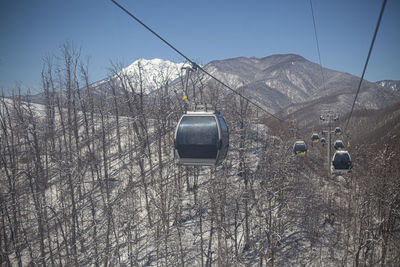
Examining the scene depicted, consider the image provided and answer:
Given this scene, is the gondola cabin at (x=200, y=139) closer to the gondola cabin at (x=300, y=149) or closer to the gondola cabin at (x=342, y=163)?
the gondola cabin at (x=342, y=163)

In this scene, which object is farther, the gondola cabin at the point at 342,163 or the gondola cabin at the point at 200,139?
the gondola cabin at the point at 342,163

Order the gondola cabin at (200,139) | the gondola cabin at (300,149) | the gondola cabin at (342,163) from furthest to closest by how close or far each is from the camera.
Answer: the gondola cabin at (300,149) < the gondola cabin at (342,163) < the gondola cabin at (200,139)

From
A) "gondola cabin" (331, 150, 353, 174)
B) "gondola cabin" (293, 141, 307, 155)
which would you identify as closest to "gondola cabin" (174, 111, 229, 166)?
"gondola cabin" (331, 150, 353, 174)

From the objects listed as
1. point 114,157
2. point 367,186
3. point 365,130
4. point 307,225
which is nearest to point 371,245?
point 367,186

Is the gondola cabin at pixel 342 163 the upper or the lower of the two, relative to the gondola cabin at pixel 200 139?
lower

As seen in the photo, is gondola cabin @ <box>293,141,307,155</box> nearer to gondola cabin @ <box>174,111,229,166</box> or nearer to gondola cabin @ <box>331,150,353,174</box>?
gondola cabin @ <box>331,150,353,174</box>

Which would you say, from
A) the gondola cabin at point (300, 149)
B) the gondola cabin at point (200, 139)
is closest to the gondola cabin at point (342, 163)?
the gondola cabin at point (300, 149)

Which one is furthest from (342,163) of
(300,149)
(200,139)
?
(200,139)

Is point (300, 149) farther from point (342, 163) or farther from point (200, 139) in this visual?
point (200, 139)
